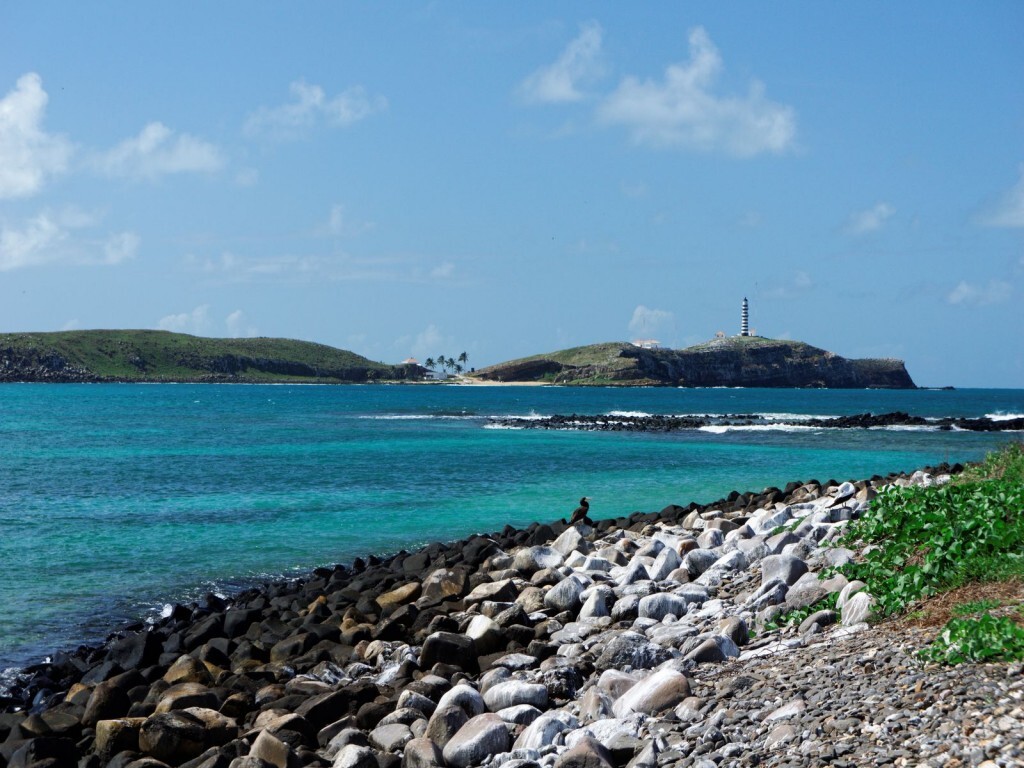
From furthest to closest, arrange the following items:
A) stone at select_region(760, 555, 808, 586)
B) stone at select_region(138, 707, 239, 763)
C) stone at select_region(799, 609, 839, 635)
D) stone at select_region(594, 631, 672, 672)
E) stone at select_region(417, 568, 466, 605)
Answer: stone at select_region(417, 568, 466, 605) < stone at select_region(760, 555, 808, 586) < stone at select_region(594, 631, 672, 672) < stone at select_region(799, 609, 839, 635) < stone at select_region(138, 707, 239, 763)

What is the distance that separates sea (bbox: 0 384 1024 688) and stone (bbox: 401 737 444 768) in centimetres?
665

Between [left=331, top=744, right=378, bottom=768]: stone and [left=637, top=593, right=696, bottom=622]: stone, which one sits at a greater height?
[left=637, top=593, right=696, bottom=622]: stone

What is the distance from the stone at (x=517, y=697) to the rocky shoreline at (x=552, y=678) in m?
0.02

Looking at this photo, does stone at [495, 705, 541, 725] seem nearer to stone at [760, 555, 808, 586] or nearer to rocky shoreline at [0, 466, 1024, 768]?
rocky shoreline at [0, 466, 1024, 768]

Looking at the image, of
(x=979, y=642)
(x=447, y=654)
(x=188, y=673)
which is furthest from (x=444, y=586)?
(x=979, y=642)

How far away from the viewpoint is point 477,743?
20.9 ft

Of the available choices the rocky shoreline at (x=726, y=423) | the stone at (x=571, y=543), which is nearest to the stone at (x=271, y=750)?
the stone at (x=571, y=543)

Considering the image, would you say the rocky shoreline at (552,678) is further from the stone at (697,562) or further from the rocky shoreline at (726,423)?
the rocky shoreline at (726,423)

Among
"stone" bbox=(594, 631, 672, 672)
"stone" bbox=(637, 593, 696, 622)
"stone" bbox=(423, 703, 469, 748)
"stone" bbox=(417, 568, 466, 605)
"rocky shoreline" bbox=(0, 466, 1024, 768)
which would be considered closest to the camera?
"rocky shoreline" bbox=(0, 466, 1024, 768)

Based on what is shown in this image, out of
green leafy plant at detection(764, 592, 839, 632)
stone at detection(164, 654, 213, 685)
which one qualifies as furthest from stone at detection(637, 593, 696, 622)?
stone at detection(164, 654, 213, 685)

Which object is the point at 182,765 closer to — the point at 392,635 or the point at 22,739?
the point at 22,739

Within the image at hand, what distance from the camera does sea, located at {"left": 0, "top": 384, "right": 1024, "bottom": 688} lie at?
15117 millimetres

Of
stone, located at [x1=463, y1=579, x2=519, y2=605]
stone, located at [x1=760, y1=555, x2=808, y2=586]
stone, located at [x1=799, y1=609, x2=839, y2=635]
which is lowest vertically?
stone, located at [x1=463, y1=579, x2=519, y2=605]

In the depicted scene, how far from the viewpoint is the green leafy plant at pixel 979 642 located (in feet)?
17.6
